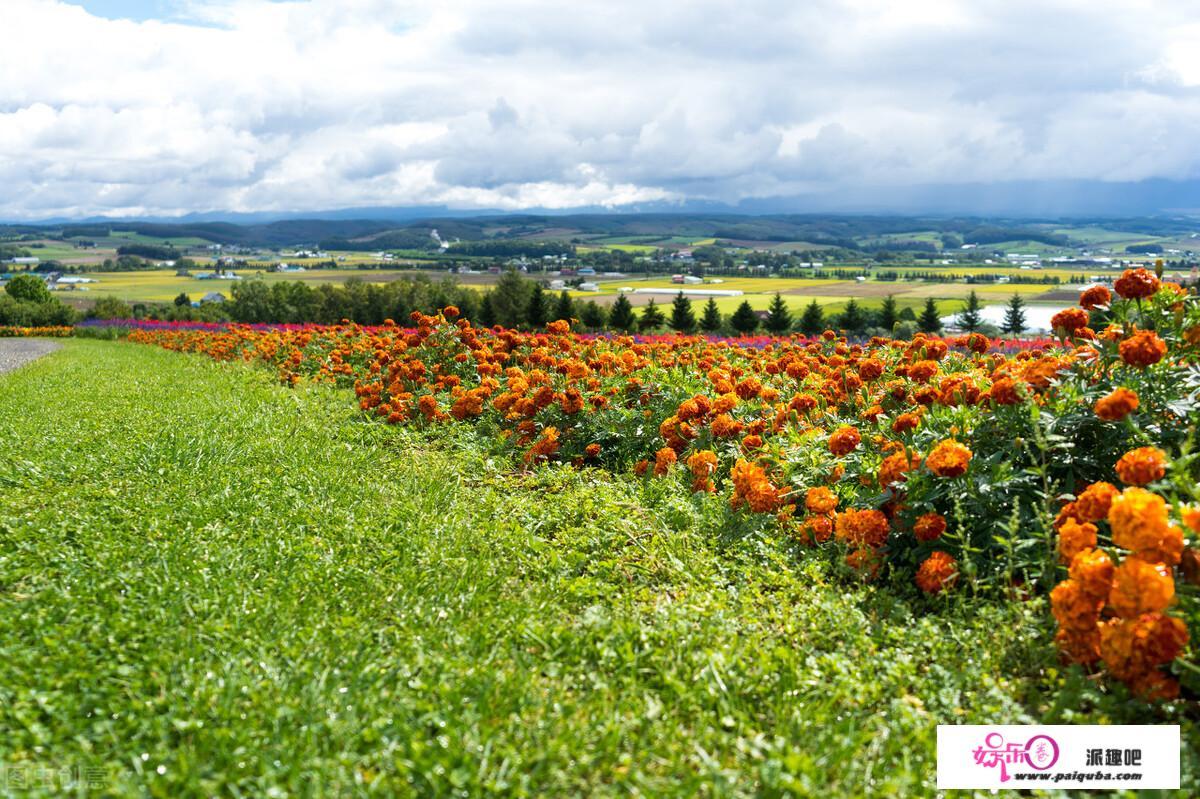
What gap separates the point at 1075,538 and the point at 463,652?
2.36 metres

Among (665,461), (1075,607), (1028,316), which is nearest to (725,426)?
(665,461)

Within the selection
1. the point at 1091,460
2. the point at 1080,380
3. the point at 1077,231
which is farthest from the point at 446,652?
the point at 1077,231

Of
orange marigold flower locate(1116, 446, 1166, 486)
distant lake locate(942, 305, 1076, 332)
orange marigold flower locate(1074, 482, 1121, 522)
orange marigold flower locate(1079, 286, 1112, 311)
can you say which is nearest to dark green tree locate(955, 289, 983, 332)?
distant lake locate(942, 305, 1076, 332)

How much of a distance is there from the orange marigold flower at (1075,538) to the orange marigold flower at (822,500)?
1.12 meters

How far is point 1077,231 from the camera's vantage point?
15688 centimetres

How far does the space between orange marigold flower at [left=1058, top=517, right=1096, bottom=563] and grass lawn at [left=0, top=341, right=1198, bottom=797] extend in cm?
34

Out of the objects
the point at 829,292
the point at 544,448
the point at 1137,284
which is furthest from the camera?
the point at 829,292

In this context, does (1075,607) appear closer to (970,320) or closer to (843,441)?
(843,441)

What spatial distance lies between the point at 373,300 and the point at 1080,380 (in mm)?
51455

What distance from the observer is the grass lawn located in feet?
7.45

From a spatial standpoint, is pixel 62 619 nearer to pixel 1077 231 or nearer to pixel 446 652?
pixel 446 652

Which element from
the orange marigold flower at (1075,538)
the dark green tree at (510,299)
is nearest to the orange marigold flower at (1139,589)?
the orange marigold flower at (1075,538)

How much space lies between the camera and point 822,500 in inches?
150

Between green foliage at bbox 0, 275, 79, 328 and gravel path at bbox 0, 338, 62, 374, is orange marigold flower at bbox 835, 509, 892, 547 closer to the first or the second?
gravel path at bbox 0, 338, 62, 374
